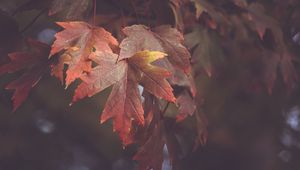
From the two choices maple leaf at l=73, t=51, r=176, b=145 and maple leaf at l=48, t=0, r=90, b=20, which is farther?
maple leaf at l=48, t=0, r=90, b=20

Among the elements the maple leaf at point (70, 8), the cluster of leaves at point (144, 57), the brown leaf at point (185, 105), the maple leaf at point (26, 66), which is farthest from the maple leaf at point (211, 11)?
the maple leaf at point (26, 66)

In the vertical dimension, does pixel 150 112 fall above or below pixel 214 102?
above

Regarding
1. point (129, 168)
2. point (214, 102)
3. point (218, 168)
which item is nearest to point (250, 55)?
point (214, 102)

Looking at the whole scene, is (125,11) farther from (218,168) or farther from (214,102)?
(218,168)

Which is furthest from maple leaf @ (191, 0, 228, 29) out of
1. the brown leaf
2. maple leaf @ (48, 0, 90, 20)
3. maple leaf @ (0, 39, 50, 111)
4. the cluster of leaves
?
maple leaf @ (0, 39, 50, 111)

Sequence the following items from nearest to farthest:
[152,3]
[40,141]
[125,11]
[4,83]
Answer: [152,3], [125,11], [4,83], [40,141]

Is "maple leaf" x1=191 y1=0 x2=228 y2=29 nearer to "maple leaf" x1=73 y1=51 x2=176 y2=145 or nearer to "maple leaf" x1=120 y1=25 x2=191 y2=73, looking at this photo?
"maple leaf" x1=120 y1=25 x2=191 y2=73

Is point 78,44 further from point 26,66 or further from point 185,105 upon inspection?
point 185,105
